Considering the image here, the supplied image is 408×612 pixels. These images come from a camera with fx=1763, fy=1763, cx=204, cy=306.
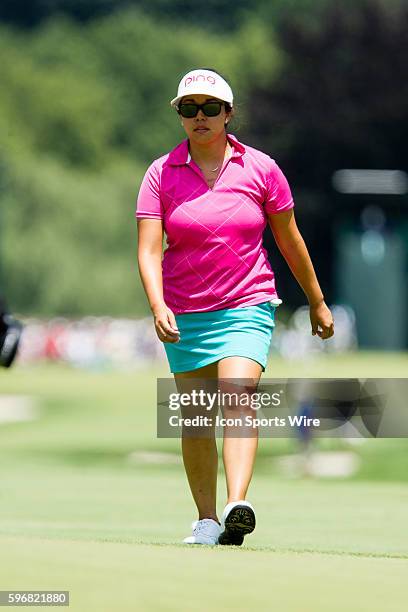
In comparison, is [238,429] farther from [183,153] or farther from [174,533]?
[174,533]

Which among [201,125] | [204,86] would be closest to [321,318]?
[201,125]

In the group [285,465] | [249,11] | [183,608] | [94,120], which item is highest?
[249,11]

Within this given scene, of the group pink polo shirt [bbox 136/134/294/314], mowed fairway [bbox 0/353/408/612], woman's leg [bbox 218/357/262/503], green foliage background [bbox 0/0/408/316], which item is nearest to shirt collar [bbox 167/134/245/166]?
pink polo shirt [bbox 136/134/294/314]

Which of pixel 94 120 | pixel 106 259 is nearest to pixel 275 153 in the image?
pixel 106 259

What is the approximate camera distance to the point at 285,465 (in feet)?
57.6

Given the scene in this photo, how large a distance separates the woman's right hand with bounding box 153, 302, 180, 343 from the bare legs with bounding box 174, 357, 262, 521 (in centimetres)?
29

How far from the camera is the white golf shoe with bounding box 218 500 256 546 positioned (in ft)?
21.4

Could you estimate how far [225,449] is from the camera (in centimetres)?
683

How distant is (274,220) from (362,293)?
174ft

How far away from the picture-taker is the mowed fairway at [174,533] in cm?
513

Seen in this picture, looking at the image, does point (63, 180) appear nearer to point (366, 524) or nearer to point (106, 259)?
point (106, 259)

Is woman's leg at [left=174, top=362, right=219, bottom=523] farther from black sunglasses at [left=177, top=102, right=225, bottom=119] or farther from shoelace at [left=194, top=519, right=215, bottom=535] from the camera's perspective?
black sunglasses at [left=177, top=102, right=225, bottom=119]

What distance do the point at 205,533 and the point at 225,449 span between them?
1.11 ft

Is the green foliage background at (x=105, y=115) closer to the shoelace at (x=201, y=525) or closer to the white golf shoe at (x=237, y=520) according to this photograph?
→ the shoelace at (x=201, y=525)
